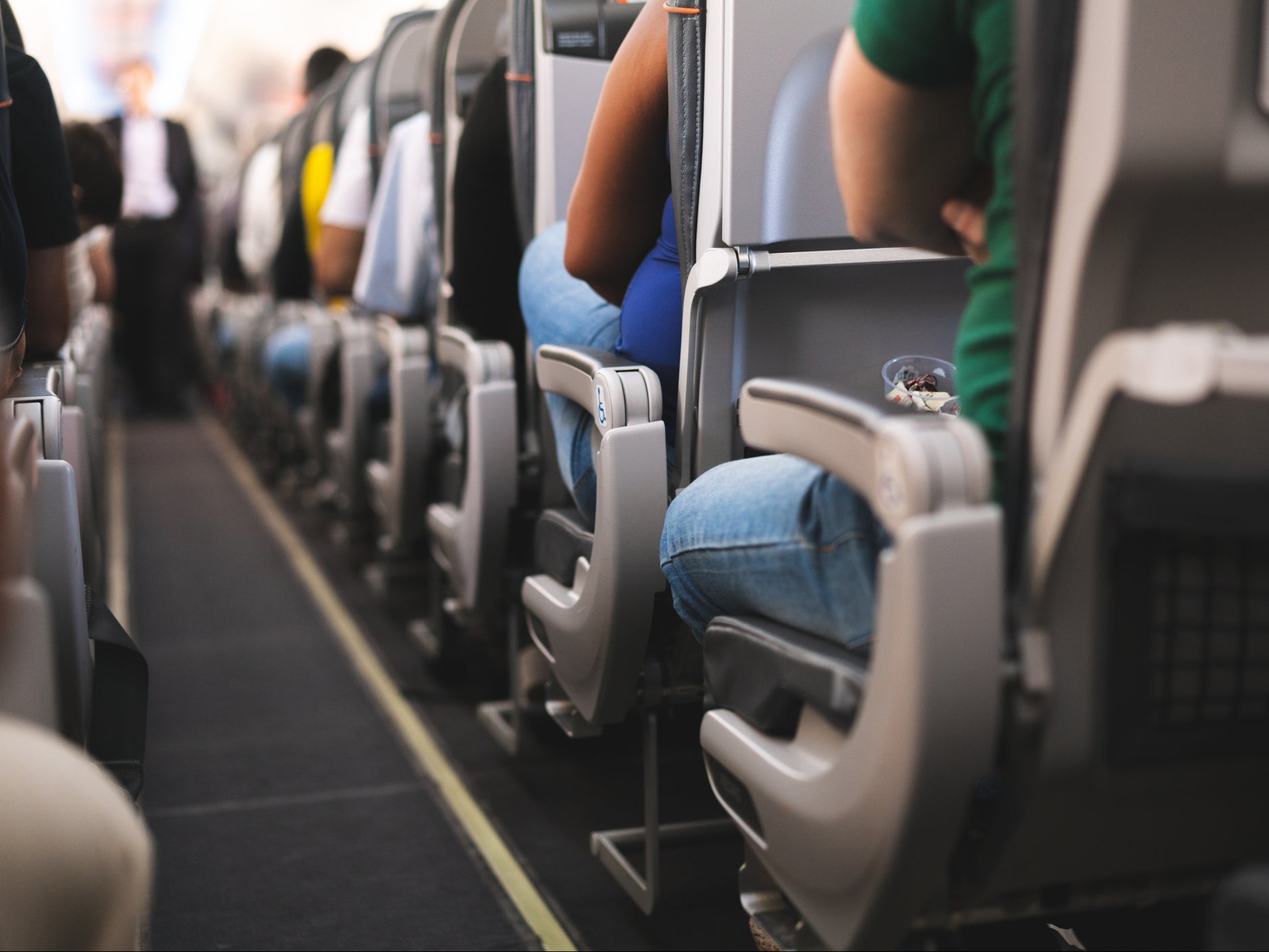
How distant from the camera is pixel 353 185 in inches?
164

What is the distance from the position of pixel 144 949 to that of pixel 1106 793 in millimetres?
1594

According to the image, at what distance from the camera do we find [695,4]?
167 cm

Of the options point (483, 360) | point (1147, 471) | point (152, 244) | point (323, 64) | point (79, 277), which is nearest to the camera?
point (1147, 471)

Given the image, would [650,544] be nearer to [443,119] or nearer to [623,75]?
[623,75]

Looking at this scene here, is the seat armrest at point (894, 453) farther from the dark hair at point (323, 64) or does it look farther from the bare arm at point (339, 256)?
the dark hair at point (323, 64)

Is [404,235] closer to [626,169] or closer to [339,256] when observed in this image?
[339,256]

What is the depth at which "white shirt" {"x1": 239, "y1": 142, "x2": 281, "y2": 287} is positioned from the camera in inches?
249

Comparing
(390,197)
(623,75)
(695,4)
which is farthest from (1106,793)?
(390,197)

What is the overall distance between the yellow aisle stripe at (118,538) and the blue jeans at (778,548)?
171cm

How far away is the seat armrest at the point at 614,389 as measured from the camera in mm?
1817

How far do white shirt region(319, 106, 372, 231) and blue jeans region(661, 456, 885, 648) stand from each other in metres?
2.97

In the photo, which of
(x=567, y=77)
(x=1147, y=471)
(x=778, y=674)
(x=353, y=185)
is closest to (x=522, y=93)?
(x=567, y=77)

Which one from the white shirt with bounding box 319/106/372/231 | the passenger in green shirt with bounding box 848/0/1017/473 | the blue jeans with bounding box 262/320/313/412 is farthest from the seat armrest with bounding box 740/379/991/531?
the blue jeans with bounding box 262/320/313/412

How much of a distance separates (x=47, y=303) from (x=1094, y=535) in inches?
70.6
